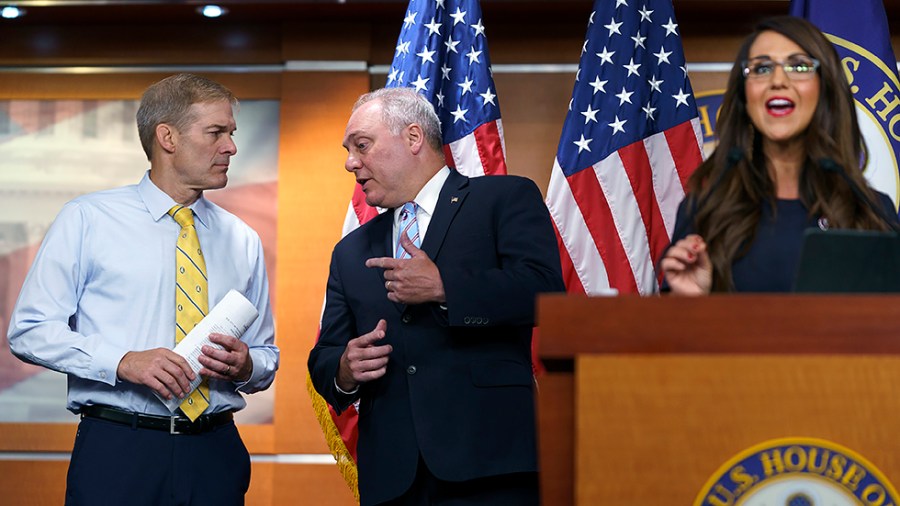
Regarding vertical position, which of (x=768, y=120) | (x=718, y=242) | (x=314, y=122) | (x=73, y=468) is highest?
(x=314, y=122)

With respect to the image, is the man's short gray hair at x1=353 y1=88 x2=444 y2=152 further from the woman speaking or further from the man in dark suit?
the woman speaking

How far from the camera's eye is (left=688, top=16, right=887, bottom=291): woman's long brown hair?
85.3 inches

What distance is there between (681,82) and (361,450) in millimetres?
1888

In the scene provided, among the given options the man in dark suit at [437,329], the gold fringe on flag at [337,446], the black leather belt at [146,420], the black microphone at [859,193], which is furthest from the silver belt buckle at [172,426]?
the black microphone at [859,193]

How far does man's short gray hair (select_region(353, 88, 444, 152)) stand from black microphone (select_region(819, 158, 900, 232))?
1.12 metres

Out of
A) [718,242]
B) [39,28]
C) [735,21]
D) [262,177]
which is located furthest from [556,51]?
[718,242]

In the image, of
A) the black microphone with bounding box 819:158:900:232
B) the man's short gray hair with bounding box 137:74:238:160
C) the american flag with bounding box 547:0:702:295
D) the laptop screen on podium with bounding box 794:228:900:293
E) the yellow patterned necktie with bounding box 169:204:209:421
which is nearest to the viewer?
the laptop screen on podium with bounding box 794:228:900:293

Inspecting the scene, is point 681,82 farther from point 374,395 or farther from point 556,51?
point 374,395

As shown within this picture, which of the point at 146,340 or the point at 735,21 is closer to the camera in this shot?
the point at 146,340

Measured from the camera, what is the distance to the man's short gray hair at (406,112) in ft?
9.67

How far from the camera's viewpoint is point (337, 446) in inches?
147

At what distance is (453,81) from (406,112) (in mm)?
1020

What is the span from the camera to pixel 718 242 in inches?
86.0

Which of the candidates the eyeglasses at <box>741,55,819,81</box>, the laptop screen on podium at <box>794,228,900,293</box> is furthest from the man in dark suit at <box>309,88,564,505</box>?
the laptop screen on podium at <box>794,228,900,293</box>
